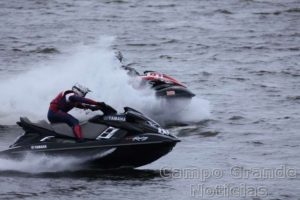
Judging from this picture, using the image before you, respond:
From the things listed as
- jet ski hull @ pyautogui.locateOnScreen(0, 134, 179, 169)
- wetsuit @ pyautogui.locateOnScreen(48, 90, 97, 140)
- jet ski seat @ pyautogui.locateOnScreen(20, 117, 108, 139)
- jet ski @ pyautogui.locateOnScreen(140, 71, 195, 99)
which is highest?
jet ski @ pyautogui.locateOnScreen(140, 71, 195, 99)

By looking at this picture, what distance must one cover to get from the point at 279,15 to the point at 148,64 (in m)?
13.3

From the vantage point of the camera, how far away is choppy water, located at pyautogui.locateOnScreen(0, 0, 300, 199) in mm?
14138

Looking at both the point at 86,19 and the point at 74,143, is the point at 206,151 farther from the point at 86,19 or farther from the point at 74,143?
the point at 86,19

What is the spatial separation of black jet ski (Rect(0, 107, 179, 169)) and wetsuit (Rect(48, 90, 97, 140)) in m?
0.17

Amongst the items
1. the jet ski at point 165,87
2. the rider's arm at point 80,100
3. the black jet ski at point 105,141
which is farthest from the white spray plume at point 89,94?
the black jet ski at point 105,141

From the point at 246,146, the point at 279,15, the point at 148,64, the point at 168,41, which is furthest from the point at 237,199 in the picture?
the point at 279,15

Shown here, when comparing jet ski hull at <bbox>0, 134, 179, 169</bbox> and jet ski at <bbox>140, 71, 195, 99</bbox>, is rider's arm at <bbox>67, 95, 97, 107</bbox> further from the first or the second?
jet ski at <bbox>140, 71, 195, 99</bbox>

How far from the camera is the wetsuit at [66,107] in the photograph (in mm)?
14688

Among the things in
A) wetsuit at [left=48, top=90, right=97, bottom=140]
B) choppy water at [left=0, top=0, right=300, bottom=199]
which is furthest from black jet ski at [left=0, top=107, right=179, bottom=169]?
choppy water at [left=0, top=0, right=300, bottom=199]

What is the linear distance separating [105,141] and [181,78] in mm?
14755

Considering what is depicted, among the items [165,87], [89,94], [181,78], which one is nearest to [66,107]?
[165,87]

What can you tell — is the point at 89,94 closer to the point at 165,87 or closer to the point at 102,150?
the point at 165,87

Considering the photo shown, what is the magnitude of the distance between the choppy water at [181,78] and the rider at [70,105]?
97cm

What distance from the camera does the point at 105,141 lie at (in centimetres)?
1441
